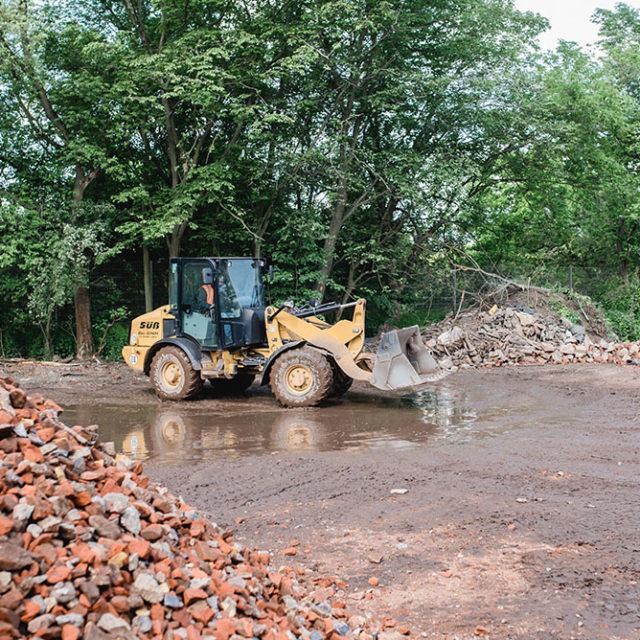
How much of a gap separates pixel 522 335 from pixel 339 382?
21.7 ft

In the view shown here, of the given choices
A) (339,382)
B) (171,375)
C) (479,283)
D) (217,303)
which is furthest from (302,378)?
(479,283)

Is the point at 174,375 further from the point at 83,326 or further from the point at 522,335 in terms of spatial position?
the point at 522,335

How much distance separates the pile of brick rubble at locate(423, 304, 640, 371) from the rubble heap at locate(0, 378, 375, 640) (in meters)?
12.0

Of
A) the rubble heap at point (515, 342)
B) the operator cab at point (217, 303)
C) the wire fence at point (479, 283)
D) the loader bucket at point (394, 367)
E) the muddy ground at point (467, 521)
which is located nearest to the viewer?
the muddy ground at point (467, 521)

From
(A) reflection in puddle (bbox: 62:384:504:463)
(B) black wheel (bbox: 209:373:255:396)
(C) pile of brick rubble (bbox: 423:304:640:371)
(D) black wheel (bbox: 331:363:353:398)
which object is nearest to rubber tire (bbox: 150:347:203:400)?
(A) reflection in puddle (bbox: 62:384:504:463)

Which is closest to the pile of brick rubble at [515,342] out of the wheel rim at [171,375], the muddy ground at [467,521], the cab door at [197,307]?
the cab door at [197,307]

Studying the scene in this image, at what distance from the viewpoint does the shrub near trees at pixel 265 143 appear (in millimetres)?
16188

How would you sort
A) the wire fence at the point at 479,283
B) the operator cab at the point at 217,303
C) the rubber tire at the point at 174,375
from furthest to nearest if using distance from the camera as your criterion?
the wire fence at the point at 479,283
the rubber tire at the point at 174,375
the operator cab at the point at 217,303

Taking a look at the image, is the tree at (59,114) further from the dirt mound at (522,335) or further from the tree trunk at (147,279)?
the dirt mound at (522,335)

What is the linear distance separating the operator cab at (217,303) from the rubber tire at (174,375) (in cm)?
46

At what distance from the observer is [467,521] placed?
623 cm

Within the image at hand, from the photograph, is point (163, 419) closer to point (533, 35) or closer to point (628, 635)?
point (628, 635)

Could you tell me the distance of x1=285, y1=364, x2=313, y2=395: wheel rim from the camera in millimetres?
11953

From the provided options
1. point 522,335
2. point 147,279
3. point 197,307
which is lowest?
point 522,335
